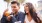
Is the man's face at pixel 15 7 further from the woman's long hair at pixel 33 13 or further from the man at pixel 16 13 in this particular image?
the woman's long hair at pixel 33 13

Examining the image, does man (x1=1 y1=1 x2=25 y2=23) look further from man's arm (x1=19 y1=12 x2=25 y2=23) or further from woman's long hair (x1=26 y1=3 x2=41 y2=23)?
woman's long hair (x1=26 y1=3 x2=41 y2=23)

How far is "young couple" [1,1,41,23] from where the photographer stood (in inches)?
39.6

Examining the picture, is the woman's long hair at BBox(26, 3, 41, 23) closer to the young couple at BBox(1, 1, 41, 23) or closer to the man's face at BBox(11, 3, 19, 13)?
the young couple at BBox(1, 1, 41, 23)

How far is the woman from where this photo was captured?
1.00 meters

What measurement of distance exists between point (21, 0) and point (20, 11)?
4.7 inches

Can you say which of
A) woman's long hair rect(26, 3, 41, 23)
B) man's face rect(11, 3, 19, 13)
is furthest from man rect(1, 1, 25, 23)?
woman's long hair rect(26, 3, 41, 23)

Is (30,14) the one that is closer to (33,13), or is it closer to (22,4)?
(33,13)

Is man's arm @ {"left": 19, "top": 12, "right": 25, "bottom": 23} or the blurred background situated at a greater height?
the blurred background

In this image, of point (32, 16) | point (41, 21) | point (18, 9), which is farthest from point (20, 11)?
point (41, 21)

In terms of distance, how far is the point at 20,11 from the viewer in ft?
3.36

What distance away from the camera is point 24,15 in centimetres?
102

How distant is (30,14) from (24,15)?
0.22 ft

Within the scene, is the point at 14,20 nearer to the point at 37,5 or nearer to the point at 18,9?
the point at 18,9

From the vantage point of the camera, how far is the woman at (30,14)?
3.29 feet
